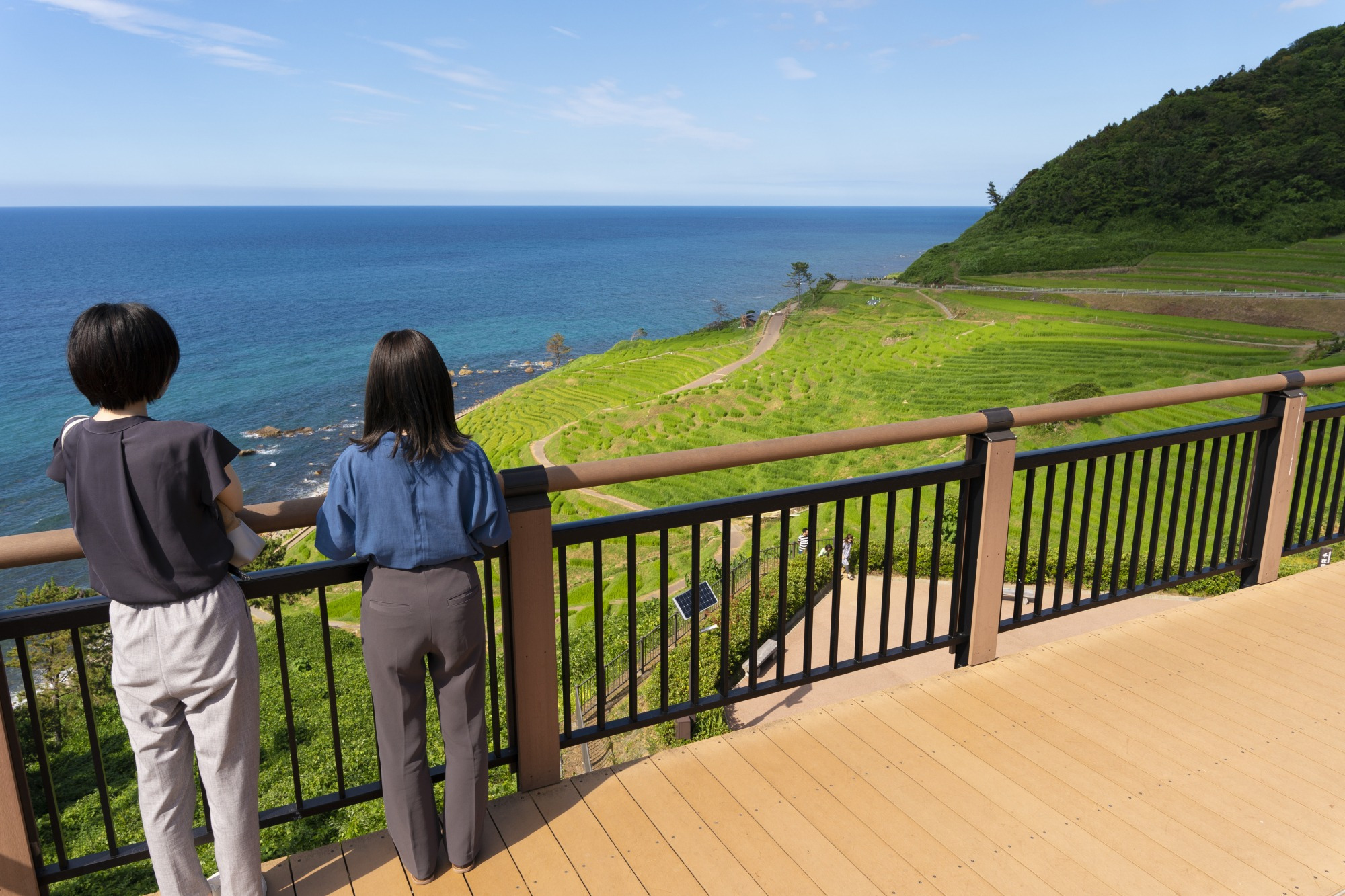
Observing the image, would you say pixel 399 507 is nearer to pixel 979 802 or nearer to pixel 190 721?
pixel 190 721

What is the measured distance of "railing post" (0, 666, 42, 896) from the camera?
2.00 m

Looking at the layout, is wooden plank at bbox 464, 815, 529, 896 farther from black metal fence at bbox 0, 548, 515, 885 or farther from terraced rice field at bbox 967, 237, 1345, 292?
terraced rice field at bbox 967, 237, 1345, 292

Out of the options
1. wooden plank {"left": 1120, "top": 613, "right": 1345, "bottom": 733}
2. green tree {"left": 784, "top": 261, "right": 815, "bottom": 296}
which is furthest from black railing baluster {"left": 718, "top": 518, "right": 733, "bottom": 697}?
green tree {"left": 784, "top": 261, "right": 815, "bottom": 296}

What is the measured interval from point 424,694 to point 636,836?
75cm

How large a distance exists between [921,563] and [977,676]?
609 inches

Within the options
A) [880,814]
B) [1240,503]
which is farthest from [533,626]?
[1240,503]

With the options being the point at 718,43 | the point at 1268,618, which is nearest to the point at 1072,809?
the point at 1268,618

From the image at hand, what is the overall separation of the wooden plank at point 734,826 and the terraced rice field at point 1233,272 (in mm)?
76506

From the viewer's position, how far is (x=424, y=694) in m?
2.23

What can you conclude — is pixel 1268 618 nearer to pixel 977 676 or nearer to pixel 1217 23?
pixel 977 676

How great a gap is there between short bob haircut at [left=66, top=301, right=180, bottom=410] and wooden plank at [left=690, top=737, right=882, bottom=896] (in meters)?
1.98

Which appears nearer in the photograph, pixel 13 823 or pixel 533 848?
pixel 13 823

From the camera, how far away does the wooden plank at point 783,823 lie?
2.28 m

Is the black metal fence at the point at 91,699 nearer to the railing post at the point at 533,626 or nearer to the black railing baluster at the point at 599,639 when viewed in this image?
the railing post at the point at 533,626
